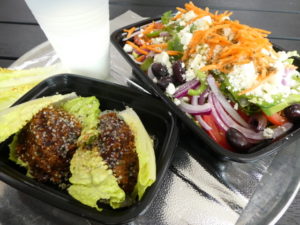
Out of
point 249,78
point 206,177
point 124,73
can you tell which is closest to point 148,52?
point 124,73

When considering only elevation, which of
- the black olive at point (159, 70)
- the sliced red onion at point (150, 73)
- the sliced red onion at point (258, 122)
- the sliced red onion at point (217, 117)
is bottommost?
the sliced red onion at point (258, 122)

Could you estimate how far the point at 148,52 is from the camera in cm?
130

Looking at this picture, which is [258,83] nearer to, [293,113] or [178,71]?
[293,113]

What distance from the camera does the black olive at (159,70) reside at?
3.71 feet

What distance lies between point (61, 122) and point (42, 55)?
2.83 feet

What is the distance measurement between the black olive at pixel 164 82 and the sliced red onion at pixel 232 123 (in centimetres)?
19

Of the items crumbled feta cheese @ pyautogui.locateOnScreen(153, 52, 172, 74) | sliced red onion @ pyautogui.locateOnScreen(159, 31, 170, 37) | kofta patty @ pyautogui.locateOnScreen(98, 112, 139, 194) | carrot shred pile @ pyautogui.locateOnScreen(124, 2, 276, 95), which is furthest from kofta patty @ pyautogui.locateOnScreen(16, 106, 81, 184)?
sliced red onion @ pyautogui.locateOnScreen(159, 31, 170, 37)

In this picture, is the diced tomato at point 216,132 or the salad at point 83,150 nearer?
the salad at point 83,150

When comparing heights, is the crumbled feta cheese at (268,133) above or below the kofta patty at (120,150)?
below

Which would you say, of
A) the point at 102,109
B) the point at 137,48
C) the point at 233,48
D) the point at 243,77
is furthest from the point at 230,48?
the point at 102,109

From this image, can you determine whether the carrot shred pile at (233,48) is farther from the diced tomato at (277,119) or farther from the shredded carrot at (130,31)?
the shredded carrot at (130,31)

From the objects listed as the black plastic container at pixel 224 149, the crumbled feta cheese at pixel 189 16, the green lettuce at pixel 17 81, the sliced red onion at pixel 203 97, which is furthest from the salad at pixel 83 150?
the crumbled feta cheese at pixel 189 16

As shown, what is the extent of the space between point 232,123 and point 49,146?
0.65 m

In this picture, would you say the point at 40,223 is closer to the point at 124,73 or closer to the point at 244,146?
the point at 244,146
